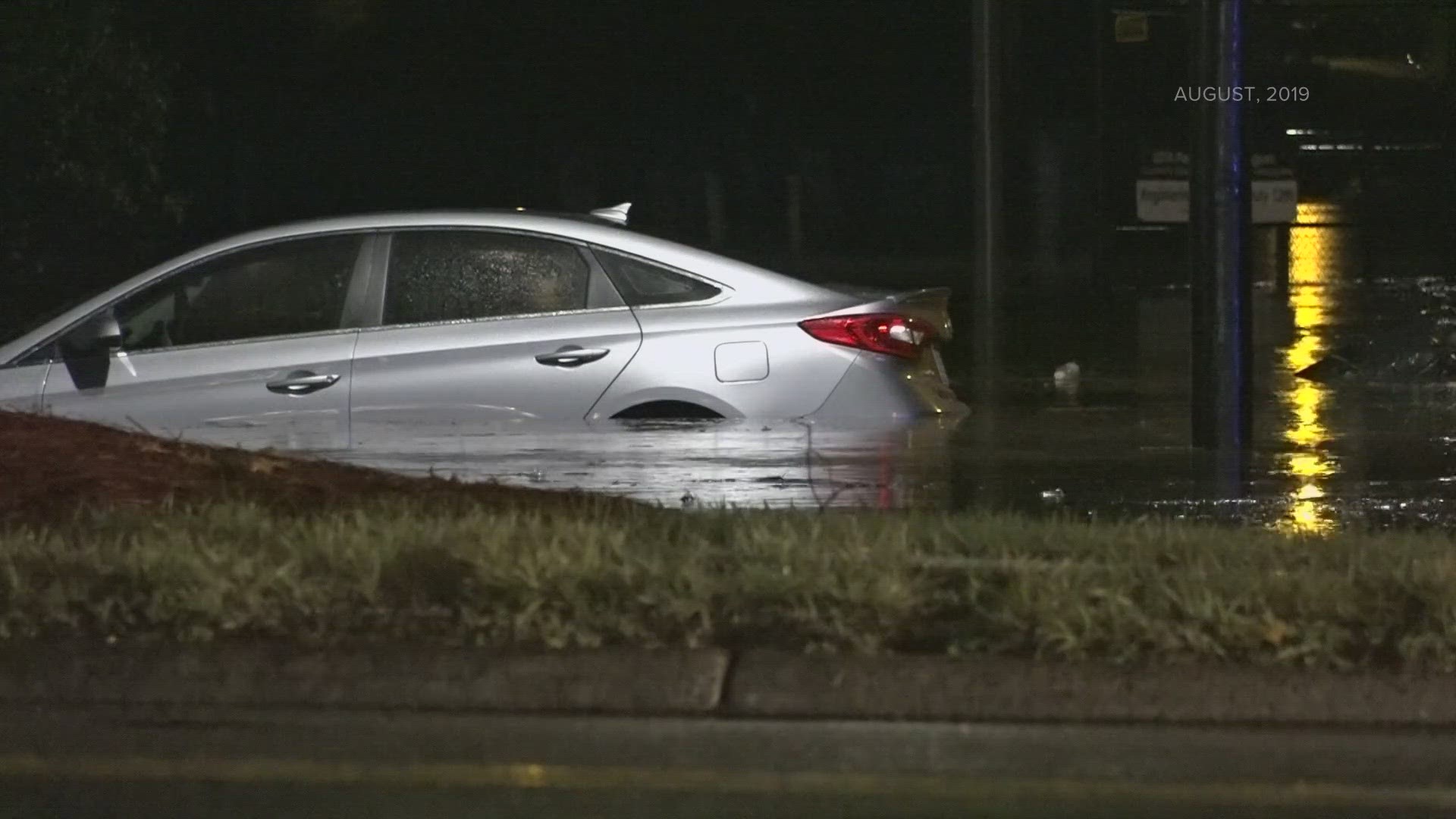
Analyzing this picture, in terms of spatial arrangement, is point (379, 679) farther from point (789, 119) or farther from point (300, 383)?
point (789, 119)

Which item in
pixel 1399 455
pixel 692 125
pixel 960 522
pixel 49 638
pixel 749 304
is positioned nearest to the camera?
pixel 49 638

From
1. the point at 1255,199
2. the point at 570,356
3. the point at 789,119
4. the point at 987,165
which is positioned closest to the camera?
the point at 570,356

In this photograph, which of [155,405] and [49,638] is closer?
[49,638]

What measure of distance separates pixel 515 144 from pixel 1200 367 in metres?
15.8

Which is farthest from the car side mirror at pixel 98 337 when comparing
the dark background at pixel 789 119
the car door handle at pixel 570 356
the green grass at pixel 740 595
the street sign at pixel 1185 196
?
the street sign at pixel 1185 196

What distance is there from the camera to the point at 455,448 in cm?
955

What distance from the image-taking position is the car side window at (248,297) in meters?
9.60

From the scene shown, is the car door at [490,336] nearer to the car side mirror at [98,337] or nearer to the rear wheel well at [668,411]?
the rear wheel well at [668,411]

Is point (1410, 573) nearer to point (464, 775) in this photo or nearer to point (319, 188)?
point (464, 775)

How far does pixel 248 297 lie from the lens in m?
9.66

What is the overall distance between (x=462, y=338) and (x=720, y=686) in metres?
4.05

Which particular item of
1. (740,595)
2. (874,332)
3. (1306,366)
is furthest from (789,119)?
(740,595)

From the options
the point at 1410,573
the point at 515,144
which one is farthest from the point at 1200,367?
the point at 515,144

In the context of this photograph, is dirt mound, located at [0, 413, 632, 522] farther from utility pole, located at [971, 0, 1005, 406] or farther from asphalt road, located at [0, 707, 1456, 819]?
utility pole, located at [971, 0, 1005, 406]
